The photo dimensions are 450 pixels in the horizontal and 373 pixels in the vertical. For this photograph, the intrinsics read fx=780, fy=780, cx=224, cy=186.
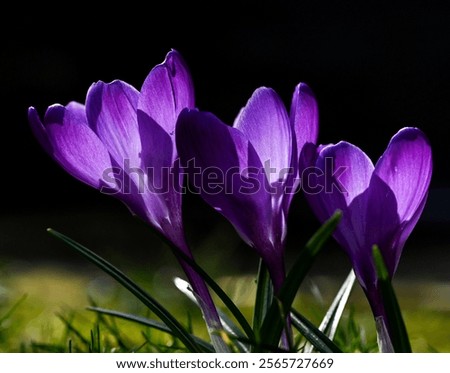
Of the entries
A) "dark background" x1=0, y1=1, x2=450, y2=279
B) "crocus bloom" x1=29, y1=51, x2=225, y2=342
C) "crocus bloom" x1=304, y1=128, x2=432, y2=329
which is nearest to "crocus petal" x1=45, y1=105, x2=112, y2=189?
"crocus bloom" x1=29, y1=51, x2=225, y2=342

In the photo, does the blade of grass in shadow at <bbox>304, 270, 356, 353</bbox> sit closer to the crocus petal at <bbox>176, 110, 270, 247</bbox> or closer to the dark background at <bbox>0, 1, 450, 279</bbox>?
the crocus petal at <bbox>176, 110, 270, 247</bbox>

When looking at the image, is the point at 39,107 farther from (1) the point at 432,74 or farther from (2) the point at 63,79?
(1) the point at 432,74

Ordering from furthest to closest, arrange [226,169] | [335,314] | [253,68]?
[253,68] → [335,314] → [226,169]

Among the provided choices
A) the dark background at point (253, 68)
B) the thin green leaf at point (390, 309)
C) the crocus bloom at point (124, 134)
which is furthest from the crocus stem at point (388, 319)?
the dark background at point (253, 68)

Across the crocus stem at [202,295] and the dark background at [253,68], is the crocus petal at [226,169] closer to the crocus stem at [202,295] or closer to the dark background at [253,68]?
the crocus stem at [202,295]

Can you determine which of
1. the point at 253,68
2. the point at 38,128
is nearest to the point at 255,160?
the point at 38,128

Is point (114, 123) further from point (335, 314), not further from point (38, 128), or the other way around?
point (335, 314)
